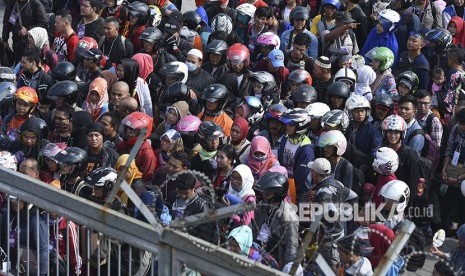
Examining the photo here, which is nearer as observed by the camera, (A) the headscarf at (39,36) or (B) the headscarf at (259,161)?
(B) the headscarf at (259,161)

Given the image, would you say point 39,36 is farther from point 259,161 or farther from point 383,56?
point 259,161

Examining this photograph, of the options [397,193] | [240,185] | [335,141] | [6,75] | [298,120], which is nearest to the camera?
[397,193]

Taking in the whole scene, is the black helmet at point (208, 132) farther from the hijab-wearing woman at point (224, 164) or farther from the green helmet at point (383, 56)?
the green helmet at point (383, 56)

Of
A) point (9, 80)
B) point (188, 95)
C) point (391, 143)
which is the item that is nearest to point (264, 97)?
point (188, 95)

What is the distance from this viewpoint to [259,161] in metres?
10.5

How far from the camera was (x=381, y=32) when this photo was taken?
14258 millimetres

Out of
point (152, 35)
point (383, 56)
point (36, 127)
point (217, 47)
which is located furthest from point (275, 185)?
point (152, 35)

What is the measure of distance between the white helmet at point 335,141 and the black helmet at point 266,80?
1997 millimetres

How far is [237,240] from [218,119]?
4189 millimetres

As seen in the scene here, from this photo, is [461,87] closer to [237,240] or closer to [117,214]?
[237,240]

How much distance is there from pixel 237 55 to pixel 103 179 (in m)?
4.16

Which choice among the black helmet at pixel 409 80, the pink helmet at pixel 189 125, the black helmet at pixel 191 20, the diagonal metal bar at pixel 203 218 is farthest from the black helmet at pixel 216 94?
the diagonal metal bar at pixel 203 218

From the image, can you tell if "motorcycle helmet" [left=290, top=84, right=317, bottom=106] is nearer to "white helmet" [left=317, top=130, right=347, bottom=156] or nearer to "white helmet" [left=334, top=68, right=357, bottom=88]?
"white helmet" [left=334, top=68, right=357, bottom=88]

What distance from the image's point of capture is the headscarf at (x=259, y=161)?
34.3 ft
